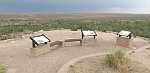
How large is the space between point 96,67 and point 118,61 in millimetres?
874

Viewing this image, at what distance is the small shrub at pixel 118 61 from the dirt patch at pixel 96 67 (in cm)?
20

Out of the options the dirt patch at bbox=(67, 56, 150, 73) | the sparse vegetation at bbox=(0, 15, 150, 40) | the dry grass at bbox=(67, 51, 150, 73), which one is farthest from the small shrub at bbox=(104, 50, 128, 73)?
the sparse vegetation at bbox=(0, 15, 150, 40)

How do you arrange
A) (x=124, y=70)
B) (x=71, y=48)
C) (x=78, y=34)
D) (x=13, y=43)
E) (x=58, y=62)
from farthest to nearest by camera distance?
(x=78, y=34)
(x=13, y=43)
(x=71, y=48)
(x=58, y=62)
(x=124, y=70)

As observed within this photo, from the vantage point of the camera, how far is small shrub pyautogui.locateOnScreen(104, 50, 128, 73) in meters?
11.9

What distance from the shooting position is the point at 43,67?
483 inches

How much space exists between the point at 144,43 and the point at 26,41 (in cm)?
693

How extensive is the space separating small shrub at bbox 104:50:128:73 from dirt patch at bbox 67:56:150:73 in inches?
7.9

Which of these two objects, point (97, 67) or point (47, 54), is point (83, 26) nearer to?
point (47, 54)

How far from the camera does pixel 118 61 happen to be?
39.2 ft

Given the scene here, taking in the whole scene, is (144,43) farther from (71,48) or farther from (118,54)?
(118,54)

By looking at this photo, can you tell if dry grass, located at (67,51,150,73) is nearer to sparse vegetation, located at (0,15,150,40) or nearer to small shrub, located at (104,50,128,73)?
small shrub, located at (104,50,128,73)

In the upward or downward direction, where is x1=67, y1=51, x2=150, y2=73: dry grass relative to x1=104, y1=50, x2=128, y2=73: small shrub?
downward

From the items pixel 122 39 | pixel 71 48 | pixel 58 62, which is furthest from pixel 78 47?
pixel 58 62

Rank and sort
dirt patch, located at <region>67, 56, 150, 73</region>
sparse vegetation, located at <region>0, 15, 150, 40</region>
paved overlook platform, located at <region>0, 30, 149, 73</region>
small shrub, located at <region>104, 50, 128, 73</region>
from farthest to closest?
sparse vegetation, located at <region>0, 15, 150, 40</region>
paved overlook platform, located at <region>0, 30, 149, 73</region>
small shrub, located at <region>104, 50, 128, 73</region>
dirt patch, located at <region>67, 56, 150, 73</region>
